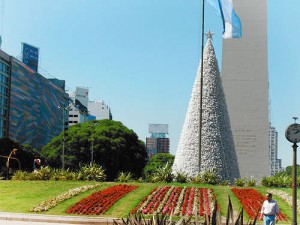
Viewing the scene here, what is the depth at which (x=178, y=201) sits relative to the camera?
813 inches

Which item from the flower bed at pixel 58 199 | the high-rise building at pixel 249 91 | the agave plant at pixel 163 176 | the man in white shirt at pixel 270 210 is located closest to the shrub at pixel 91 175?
the agave plant at pixel 163 176

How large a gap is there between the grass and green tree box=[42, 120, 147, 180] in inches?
1328

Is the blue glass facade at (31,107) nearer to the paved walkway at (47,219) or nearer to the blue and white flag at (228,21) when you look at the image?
the blue and white flag at (228,21)

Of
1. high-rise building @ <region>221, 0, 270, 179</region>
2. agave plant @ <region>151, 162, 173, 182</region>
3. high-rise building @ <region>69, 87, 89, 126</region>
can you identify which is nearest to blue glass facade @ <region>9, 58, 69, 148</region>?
high-rise building @ <region>69, 87, 89, 126</region>

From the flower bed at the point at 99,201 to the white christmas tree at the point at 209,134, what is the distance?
1023 centimetres

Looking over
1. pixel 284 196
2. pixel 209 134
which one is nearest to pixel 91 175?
pixel 209 134

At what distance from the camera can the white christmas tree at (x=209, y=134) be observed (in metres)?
33.2

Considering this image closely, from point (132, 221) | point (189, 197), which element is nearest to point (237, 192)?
point (189, 197)

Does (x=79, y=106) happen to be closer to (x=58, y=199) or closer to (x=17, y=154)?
(x=17, y=154)

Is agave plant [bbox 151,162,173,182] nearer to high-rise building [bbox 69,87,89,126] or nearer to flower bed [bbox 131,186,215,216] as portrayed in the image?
flower bed [bbox 131,186,215,216]

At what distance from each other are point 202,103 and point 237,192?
41.0 feet

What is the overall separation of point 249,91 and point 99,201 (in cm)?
3150

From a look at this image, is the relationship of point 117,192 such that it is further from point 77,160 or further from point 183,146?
point 77,160

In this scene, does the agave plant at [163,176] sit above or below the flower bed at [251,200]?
above
